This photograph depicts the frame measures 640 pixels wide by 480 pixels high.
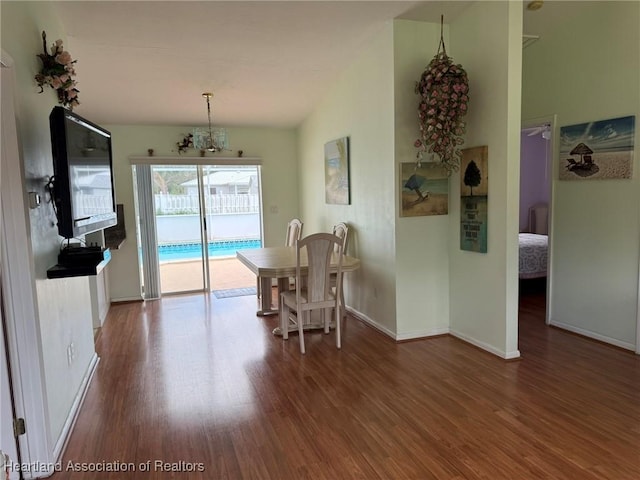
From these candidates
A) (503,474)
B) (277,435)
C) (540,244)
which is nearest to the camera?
(503,474)

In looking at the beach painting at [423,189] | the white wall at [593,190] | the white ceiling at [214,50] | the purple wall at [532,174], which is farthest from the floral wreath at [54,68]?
the purple wall at [532,174]

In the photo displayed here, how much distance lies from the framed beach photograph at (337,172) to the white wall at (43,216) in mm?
2726

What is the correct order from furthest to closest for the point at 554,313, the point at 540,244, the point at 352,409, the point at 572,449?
the point at 540,244 → the point at 554,313 → the point at 352,409 → the point at 572,449

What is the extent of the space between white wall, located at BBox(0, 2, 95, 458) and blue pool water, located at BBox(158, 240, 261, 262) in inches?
130

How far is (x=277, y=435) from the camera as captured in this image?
239 cm

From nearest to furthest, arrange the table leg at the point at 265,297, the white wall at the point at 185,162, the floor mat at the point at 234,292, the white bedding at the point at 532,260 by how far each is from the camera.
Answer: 1. the table leg at the point at 265,297
2. the white bedding at the point at 532,260
3. the white wall at the point at 185,162
4. the floor mat at the point at 234,292

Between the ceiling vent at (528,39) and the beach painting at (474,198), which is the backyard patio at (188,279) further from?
the ceiling vent at (528,39)

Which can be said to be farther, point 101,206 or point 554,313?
point 554,313

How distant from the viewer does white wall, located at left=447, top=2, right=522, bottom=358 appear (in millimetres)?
3152

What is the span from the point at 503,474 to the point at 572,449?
1.50ft

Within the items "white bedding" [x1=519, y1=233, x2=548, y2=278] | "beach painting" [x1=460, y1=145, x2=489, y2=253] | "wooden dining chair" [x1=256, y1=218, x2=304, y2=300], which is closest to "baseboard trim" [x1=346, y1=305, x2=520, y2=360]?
"beach painting" [x1=460, y1=145, x2=489, y2=253]

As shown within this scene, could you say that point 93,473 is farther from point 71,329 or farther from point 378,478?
point 378,478

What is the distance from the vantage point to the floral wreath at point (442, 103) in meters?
3.26

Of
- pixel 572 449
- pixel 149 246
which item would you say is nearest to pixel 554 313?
pixel 572 449
